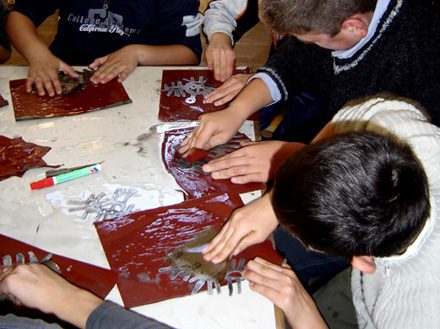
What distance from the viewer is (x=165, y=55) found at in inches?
49.0

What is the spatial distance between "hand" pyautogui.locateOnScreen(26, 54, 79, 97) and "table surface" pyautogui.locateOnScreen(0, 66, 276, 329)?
0.22 ft

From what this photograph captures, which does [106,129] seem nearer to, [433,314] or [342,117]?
[342,117]

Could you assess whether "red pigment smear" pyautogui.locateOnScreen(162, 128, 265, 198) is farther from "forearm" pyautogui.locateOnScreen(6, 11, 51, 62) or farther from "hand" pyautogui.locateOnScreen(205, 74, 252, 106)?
"forearm" pyautogui.locateOnScreen(6, 11, 51, 62)

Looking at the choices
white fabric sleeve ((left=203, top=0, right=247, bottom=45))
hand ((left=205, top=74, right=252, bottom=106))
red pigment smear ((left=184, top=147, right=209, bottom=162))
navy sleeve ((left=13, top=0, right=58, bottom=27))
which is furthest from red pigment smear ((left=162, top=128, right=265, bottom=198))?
navy sleeve ((left=13, top=0, right=58, bottom=27))

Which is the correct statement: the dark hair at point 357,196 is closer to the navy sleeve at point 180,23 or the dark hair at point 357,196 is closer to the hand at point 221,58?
the hand at point 221,58

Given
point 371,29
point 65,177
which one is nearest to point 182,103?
point 65,177

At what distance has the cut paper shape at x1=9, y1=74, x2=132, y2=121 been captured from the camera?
100 cm

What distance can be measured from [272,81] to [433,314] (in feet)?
2.12

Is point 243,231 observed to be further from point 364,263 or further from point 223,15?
point 223,15

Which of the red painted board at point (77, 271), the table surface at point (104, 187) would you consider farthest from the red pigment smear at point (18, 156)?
the red painted board at point (77, 271)

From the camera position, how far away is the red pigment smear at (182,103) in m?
0.99

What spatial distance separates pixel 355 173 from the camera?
511 millimetres

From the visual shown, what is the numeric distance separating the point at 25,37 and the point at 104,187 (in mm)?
647

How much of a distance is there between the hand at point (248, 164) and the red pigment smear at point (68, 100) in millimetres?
308
